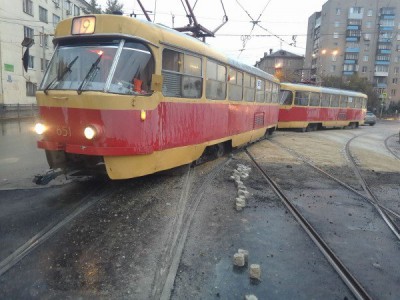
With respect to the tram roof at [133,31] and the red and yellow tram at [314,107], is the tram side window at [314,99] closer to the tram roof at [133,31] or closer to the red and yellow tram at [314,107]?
the red and yellow tram at [314,107]

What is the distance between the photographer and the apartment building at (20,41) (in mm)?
27875

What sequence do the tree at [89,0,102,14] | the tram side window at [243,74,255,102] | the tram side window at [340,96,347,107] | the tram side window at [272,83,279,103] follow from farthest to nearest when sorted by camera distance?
the tree at [89,0,102,14], the tram side window at [340,96,347,107], the tram side window at [272,83,279,103], the tram side window at [243,74,255,102]

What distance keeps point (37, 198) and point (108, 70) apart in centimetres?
244

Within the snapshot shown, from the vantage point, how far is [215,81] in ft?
26.8

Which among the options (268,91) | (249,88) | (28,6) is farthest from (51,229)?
(28,6)

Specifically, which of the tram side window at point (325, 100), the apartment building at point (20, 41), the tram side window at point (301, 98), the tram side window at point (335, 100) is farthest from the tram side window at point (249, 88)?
the apartment building at point (20, 41)

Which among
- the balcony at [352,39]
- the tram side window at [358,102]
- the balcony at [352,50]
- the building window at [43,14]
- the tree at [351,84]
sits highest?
the balcony at [352,39]

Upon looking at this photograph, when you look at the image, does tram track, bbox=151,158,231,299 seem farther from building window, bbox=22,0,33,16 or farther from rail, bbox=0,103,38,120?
building window, bbox=22,0,33,16

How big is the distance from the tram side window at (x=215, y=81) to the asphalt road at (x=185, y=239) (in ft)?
6.53

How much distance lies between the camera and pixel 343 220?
5.31 metres

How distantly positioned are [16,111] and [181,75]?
24.6m

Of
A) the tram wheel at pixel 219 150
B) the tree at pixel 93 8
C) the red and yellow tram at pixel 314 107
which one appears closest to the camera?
the tram wheel at pixel 219 150

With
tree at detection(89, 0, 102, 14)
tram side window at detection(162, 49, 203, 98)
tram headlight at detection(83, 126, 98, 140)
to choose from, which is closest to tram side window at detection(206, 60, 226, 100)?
tram side window at detection(162, 49, 203, 98)

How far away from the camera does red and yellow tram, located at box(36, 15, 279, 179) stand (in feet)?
17.3
